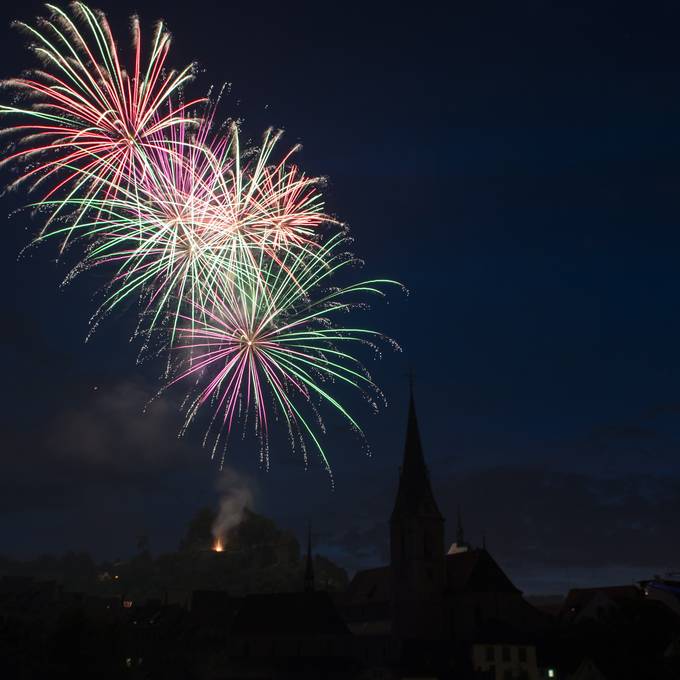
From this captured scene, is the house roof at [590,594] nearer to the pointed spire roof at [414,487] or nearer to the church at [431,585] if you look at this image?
the church at [431,585]

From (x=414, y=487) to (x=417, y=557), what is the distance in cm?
738

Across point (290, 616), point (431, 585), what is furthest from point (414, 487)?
point (290, 616)

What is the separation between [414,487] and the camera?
3846 inches

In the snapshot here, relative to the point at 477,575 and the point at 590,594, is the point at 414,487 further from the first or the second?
→ the point at 590,594

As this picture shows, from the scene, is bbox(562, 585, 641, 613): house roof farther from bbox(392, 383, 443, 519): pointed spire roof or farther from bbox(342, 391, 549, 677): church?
bbox(392, 383, 443, 519): pointed spire roof

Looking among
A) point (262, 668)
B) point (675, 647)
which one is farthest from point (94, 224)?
point (262, 668)

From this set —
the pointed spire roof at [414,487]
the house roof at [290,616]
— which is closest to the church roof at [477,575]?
the pointed spire roof at [414,487]

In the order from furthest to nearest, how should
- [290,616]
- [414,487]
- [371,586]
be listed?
1. [371,586]
2. [290,616]
3. [414,487]

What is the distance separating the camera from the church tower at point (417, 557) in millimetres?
94688

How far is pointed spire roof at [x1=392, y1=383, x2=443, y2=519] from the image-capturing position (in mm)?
96625

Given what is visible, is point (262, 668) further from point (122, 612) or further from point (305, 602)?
point (122, 612)

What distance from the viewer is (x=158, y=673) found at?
94562 mm

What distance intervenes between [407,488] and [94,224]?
6665cm

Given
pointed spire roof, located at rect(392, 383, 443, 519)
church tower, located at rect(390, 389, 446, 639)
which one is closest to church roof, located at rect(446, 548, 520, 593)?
church tower, located at rect(390, 389, 446, 639)
